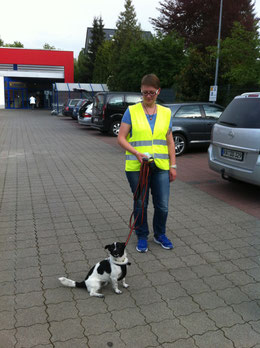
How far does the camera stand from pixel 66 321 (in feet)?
9.02

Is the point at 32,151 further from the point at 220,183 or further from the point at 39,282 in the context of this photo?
the point at 39,282

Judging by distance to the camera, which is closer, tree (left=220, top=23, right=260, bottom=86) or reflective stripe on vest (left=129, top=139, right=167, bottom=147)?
reflective stripe on vest (left=129, top=139, right=167, bottom=147)

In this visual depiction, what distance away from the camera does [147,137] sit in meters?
3.67

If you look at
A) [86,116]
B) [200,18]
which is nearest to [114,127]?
[86,116]

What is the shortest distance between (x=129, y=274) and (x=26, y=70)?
41.1 metres

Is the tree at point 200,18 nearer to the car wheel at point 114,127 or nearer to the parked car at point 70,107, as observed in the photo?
the parked car at point 70,107

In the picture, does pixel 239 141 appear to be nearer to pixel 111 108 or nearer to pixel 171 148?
pixel 171 148

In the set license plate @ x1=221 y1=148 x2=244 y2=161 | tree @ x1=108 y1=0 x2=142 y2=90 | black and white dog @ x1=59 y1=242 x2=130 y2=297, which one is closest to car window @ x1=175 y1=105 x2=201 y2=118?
license plate @ x1=221 y1=148 x2=244 y2=161

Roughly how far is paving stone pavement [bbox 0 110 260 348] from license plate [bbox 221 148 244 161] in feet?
2.63

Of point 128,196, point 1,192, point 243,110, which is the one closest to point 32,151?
point 1,192

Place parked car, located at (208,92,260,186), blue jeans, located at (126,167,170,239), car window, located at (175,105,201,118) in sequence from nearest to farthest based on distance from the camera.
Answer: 1. blue jeans, located at (126,167,170,239)
2. parked car, located at (208,92,260,186)
3. car window, located at (175,105,201,118)

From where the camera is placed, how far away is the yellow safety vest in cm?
366

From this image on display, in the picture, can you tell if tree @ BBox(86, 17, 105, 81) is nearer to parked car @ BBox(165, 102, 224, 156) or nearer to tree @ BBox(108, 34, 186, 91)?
tree @ BBox(108, 34, 186, 91)

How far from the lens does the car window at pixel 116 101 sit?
48.6 ft
